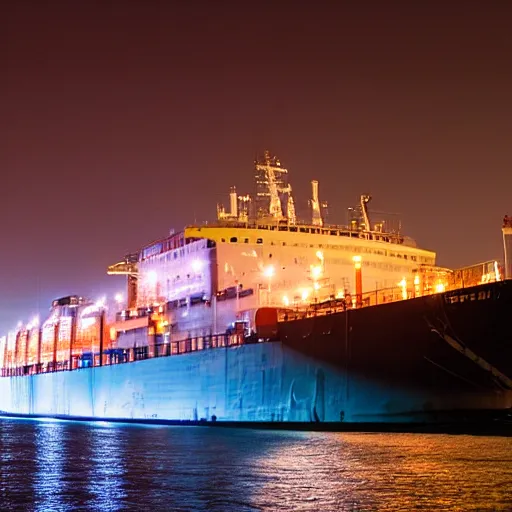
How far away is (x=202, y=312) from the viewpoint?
43.4 meters

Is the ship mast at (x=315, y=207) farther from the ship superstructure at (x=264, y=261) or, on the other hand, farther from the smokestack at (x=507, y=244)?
the smokestack at (x=507, y=244)

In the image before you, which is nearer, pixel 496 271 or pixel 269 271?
pixel 496 271

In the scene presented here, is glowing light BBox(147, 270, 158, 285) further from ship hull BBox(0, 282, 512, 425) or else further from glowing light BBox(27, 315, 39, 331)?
glowing light BBox(27, 315, 39, 331)

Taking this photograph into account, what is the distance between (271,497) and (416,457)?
684 cm

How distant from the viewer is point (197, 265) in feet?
146

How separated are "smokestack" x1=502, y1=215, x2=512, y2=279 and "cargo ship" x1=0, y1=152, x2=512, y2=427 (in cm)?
5

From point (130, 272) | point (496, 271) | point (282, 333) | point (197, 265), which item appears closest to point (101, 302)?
point (130, 272)

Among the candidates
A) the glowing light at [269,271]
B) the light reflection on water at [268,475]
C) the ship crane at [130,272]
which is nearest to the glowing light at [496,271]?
the light reflection on water at [268,475]

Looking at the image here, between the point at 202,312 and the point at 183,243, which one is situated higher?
the point at 183,243

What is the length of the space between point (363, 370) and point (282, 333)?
5126mm

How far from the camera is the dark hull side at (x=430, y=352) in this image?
25.5 metres

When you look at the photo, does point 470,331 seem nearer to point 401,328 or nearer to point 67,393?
point 401,328

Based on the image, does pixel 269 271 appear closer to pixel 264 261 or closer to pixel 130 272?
pixel 264 261

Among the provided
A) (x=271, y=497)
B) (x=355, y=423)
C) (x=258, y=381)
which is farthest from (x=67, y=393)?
(x=271, y=497)
